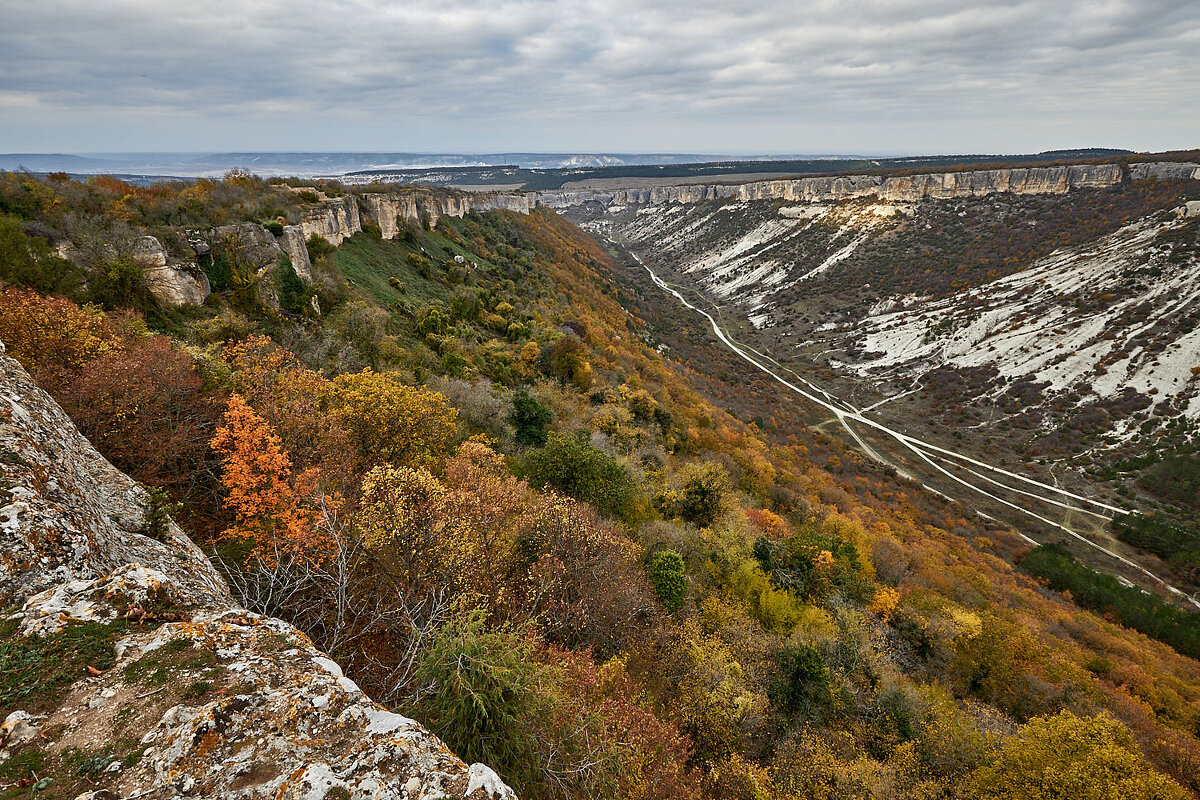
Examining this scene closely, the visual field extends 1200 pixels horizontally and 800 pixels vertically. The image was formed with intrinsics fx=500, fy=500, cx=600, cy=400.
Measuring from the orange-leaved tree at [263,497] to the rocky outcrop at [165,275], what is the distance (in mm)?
12646

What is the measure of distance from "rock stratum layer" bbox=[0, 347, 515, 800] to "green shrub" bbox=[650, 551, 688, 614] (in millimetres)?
13975

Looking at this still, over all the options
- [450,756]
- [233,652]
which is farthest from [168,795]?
[450,756]

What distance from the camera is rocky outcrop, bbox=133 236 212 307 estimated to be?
21.4m

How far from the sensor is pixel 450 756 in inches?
223

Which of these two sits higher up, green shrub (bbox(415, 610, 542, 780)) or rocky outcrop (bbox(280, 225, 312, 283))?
rocky outcrop (bbox(280, 225, 312, 283))

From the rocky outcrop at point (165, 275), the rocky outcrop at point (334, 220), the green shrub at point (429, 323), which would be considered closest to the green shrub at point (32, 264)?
the rocky outcrop at point (165, 275)

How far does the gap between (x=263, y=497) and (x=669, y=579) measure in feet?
44.4

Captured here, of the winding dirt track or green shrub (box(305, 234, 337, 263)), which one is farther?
the winding dirt track

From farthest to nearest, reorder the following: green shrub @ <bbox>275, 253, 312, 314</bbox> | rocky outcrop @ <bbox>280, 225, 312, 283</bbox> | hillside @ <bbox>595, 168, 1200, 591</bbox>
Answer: hillside @ <bbox>595, 168, 1200, 591</bbox>, rocky outcrop @ <bbox>280, 225, 312, 283</bbox>, green shrub @ <bbox>275, 253, 312, 314</bbox>

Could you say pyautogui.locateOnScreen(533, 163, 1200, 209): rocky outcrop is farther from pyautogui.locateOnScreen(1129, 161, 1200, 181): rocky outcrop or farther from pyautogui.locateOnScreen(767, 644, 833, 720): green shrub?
pyautogui.locateOnScreen(767, 644, 833, 720): green shrub

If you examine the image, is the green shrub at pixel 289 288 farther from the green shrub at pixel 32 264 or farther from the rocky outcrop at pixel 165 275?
the green shrub at pixel 32 264

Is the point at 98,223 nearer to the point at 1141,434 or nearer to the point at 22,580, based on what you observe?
the point at 22,580

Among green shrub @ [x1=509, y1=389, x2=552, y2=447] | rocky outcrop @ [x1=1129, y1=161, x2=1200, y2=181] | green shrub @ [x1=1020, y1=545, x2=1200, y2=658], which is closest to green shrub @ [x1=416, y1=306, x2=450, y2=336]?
green shrub @ [x1=509, y1=389, x2=552, y2=447]

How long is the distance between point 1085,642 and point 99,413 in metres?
44.3
